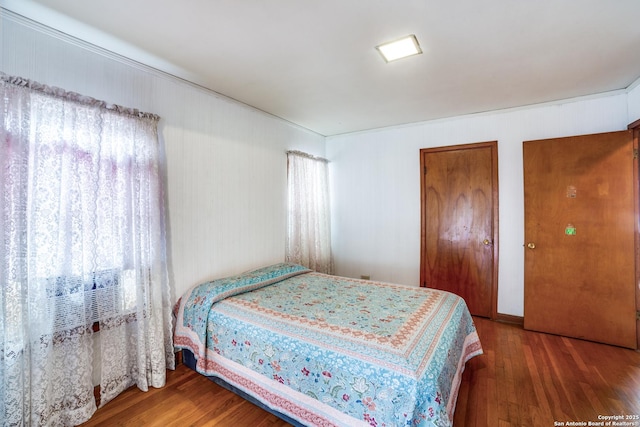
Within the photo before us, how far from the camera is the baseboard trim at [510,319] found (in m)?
3.10

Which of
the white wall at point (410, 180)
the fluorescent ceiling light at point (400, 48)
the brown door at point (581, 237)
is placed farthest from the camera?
the white wall at point (410, 180)

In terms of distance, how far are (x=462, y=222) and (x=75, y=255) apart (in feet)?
12.0

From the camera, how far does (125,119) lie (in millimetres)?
1990

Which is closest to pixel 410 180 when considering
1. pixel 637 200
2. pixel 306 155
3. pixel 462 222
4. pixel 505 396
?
pixel 462 222

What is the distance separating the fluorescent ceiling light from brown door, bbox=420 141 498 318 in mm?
1770

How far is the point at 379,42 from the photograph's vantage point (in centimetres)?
187

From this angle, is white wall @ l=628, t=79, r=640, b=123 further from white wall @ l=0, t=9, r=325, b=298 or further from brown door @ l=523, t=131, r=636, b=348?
white wall @ l=0, t=9, r=325, b=298

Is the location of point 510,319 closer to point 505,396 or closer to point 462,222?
point 462,222

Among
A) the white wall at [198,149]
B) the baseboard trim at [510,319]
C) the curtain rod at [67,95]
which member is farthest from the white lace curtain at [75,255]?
the baseboard trim at [510,319]

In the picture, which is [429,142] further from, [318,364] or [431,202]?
[318,364]

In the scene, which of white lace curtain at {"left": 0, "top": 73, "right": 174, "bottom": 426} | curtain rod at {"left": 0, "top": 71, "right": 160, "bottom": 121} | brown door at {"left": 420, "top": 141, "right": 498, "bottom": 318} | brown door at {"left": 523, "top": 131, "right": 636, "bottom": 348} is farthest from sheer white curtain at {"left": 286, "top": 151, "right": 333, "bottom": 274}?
brown door at {"left": 523, "top": 131, "right": 636, "bottom": 348}

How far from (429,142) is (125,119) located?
324 centimetres

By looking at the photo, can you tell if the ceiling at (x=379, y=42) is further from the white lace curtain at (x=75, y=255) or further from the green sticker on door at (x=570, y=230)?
the green sticker on door at (x=570, y=230)

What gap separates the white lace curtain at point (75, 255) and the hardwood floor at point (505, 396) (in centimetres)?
19
